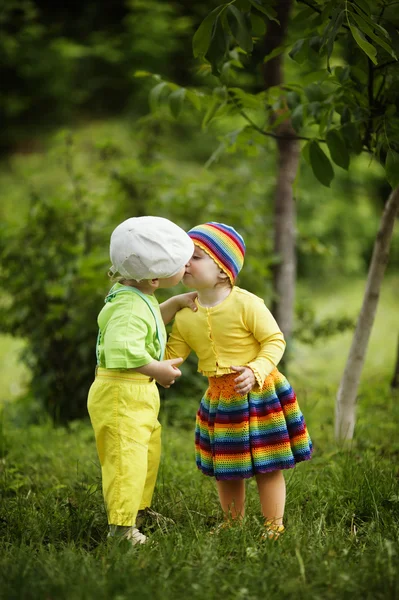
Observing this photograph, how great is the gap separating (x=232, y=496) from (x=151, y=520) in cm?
32

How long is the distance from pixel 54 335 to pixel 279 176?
6.22 feet

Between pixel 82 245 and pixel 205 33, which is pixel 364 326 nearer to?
pixel 205 33

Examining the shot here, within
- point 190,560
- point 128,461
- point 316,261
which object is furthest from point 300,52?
point 316,261

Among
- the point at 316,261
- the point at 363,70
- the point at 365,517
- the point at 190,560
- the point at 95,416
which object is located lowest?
the point at 316,261

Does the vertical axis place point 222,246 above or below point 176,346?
above

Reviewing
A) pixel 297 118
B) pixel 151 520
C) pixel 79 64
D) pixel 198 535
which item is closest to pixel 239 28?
pixel 297 118

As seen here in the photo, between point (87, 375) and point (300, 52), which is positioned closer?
point (300, 52)

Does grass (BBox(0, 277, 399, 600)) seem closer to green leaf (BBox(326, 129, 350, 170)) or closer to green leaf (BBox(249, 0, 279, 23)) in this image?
green leaf (BBox(326, 129, 350, 170))

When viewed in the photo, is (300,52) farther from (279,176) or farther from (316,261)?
(316,261)

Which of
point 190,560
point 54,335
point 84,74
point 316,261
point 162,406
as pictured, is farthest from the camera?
point 84,74

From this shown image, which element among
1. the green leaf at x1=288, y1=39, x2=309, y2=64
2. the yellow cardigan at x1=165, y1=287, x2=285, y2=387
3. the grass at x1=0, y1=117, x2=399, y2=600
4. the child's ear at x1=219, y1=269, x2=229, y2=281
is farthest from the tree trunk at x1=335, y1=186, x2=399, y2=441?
the child's ear at x1=219, y1=269, x2=229, y2=281

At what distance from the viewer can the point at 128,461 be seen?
7.07 ft

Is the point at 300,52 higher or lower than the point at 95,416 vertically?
higher

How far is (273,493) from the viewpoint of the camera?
229 cm
